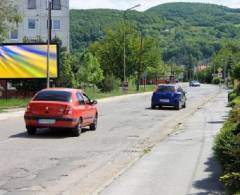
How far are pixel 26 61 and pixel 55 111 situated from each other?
2847cm

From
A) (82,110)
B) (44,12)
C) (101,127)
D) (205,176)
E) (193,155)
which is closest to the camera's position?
(205,176)

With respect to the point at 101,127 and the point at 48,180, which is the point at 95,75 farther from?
the point at 48,180

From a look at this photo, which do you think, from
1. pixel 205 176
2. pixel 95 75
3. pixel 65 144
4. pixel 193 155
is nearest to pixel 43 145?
pixel 65 144

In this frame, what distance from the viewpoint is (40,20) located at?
102500 mm

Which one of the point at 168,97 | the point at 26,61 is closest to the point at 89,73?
the point at 26,61

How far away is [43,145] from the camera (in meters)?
16.1

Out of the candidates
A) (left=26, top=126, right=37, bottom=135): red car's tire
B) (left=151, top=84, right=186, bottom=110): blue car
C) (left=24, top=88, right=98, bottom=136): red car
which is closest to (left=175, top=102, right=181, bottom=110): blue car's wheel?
(left=151, top=84, right=186, bottom=110): blue car

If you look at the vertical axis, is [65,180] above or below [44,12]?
below

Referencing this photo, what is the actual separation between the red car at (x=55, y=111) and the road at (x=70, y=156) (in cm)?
38

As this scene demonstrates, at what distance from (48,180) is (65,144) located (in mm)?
5999

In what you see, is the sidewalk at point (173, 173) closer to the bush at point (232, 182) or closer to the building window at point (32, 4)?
the bush at point (232, 182)

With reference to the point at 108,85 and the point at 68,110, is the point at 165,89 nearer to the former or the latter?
the point at 68,110

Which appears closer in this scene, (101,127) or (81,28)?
(101,127)

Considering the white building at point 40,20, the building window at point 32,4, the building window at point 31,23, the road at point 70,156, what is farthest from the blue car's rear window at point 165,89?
the building window at point 32,4
